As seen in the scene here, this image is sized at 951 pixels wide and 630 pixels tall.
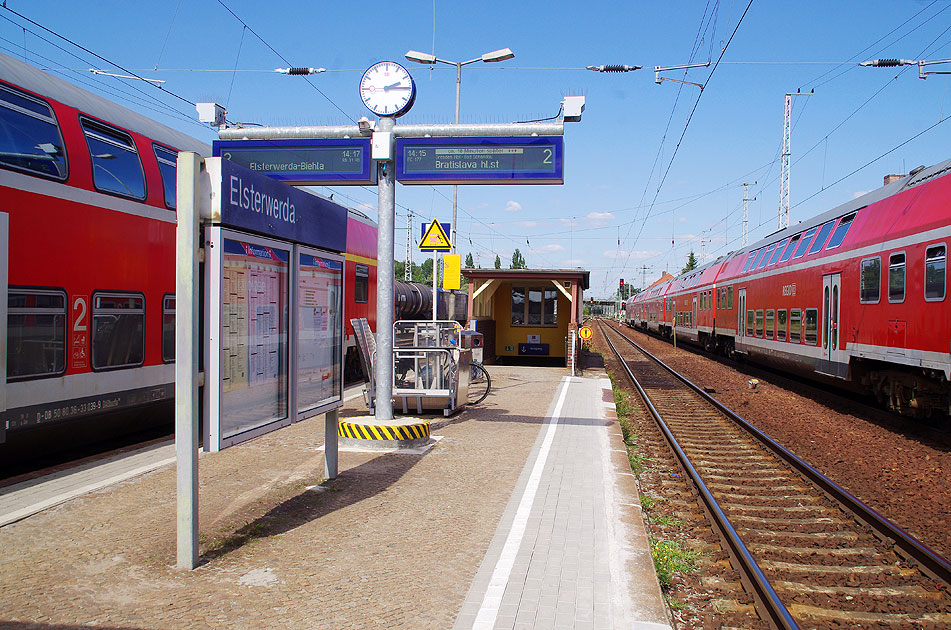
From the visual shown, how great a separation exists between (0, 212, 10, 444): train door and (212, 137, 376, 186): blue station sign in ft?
9.68

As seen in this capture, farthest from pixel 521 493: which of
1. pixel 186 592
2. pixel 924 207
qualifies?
pixel 924 207

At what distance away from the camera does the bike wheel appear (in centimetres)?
1330

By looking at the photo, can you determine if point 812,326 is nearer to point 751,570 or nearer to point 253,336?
point 751,570

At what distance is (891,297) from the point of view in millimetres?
10391

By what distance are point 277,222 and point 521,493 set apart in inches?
135

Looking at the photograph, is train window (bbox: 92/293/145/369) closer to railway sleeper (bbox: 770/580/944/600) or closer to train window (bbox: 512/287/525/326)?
railway sleeper (bbox: 770/580/944/600)

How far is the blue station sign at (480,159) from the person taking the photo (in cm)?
863

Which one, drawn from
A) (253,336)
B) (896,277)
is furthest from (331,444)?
(896,277)

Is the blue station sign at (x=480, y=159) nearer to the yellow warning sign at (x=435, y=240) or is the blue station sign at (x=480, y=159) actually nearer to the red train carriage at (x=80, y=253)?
the yellow warning sign at (x=435, y=240)

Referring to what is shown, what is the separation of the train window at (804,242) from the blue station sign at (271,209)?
11809 millimetres

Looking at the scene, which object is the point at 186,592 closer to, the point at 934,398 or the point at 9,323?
the point at 9,323

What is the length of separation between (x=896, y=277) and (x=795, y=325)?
4686 millimetres

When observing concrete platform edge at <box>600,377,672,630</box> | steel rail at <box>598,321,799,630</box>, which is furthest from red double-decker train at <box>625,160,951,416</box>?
concrete platform edge at <box>600,377,672,630</box>

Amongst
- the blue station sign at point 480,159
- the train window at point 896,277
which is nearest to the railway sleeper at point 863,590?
the blue station sign at point 480,159
